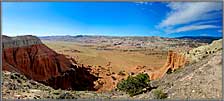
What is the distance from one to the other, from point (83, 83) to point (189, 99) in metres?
12.6

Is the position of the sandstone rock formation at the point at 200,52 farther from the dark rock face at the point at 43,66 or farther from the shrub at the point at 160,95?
the dark rock face at the point at 43,66

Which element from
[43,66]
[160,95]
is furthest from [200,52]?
[43,66]

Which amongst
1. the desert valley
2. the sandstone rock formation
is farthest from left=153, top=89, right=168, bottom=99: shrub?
the sandstone rock formation

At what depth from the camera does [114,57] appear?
31922mm

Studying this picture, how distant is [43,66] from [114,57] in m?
9.51

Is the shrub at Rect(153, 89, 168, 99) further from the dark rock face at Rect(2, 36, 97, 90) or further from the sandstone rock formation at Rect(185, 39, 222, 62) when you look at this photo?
the dark rock face at Rect(2, 36, 97, 90)

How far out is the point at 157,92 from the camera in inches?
463

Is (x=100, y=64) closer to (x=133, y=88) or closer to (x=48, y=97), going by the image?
(x=133, y=88)

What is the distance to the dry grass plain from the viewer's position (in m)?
27.7

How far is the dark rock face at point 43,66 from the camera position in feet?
66.5

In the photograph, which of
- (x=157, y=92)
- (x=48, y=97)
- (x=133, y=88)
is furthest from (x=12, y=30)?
(x=157, y=92)

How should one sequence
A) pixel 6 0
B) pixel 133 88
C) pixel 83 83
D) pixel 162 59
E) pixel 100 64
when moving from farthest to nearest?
1. pixel 100 64
2. pixel 162 59
3. pixel 83 83
4. pixel 133 88
5. pixel 6 0

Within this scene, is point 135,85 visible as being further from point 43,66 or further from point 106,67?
point 106,67

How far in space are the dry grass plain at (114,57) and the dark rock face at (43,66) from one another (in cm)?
196
